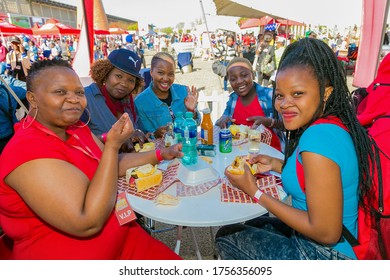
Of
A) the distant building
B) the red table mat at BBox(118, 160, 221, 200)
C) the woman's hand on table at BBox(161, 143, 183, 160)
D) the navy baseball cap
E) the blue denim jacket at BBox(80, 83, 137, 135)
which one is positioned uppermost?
the distant building

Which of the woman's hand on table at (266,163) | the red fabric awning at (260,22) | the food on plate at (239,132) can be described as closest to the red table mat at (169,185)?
the woman's hand on table at (266,163)

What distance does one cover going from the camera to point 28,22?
44938mm

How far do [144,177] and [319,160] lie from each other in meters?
1.11

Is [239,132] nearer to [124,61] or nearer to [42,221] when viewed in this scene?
[124,61]

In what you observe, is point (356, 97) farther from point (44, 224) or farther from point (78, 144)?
point (44, 224)

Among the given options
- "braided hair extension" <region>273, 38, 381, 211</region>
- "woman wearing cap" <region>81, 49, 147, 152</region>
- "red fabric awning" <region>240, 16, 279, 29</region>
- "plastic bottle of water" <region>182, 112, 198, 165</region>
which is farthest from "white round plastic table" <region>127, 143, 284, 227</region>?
"red fabric awning" <region>240, 16, 279, 29</region>

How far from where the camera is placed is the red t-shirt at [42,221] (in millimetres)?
1241

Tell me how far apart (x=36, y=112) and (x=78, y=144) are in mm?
284

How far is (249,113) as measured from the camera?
10.8ft

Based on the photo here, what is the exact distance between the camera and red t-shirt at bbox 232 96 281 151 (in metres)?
3.13

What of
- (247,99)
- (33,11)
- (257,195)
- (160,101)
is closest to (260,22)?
(247,99)

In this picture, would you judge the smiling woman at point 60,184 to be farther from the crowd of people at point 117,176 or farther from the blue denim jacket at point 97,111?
the blue denim jacket at point 97,111

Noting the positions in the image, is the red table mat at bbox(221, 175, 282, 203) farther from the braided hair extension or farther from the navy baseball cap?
the navy baseball cap

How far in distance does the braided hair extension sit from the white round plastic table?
557 millimetres
